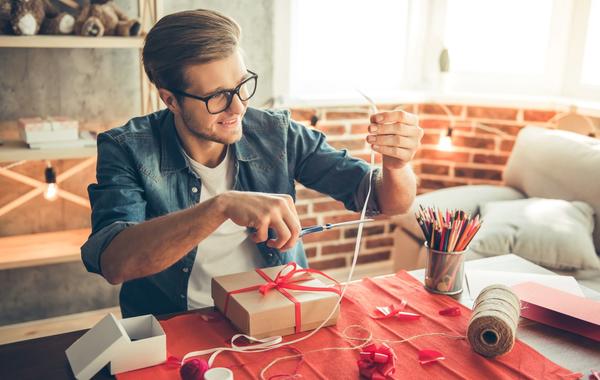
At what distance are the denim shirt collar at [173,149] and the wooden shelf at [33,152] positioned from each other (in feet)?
2.34

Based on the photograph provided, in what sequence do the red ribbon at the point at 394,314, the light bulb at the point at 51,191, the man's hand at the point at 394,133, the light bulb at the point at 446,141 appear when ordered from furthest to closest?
the light bulb at the point at 446,141 < the light bulb at the point at 51,191 < the man's hand at the point at 394,133 < the red ribbon at the point at 394,314

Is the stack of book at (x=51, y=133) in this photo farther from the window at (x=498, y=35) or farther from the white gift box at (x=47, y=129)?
the window at (x=498, y=35)

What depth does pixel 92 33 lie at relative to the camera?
2.26 meters

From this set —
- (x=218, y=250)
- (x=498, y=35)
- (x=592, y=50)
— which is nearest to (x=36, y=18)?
(x=218, y=250)

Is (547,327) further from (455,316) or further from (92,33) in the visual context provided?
(92,33)

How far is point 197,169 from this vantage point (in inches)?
65.1

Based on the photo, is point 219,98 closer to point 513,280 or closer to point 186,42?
point 186,42

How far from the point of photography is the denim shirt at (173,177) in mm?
1442

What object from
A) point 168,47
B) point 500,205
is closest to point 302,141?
point 168,47

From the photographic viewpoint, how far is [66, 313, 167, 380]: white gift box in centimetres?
105

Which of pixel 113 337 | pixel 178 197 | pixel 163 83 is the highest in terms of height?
pixel 163 83

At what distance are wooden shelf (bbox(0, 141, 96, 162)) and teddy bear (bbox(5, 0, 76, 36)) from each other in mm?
421

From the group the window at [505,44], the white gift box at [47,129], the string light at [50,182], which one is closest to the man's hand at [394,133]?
the white gift box at [47,129]

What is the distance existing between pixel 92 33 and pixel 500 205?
5.91ft
